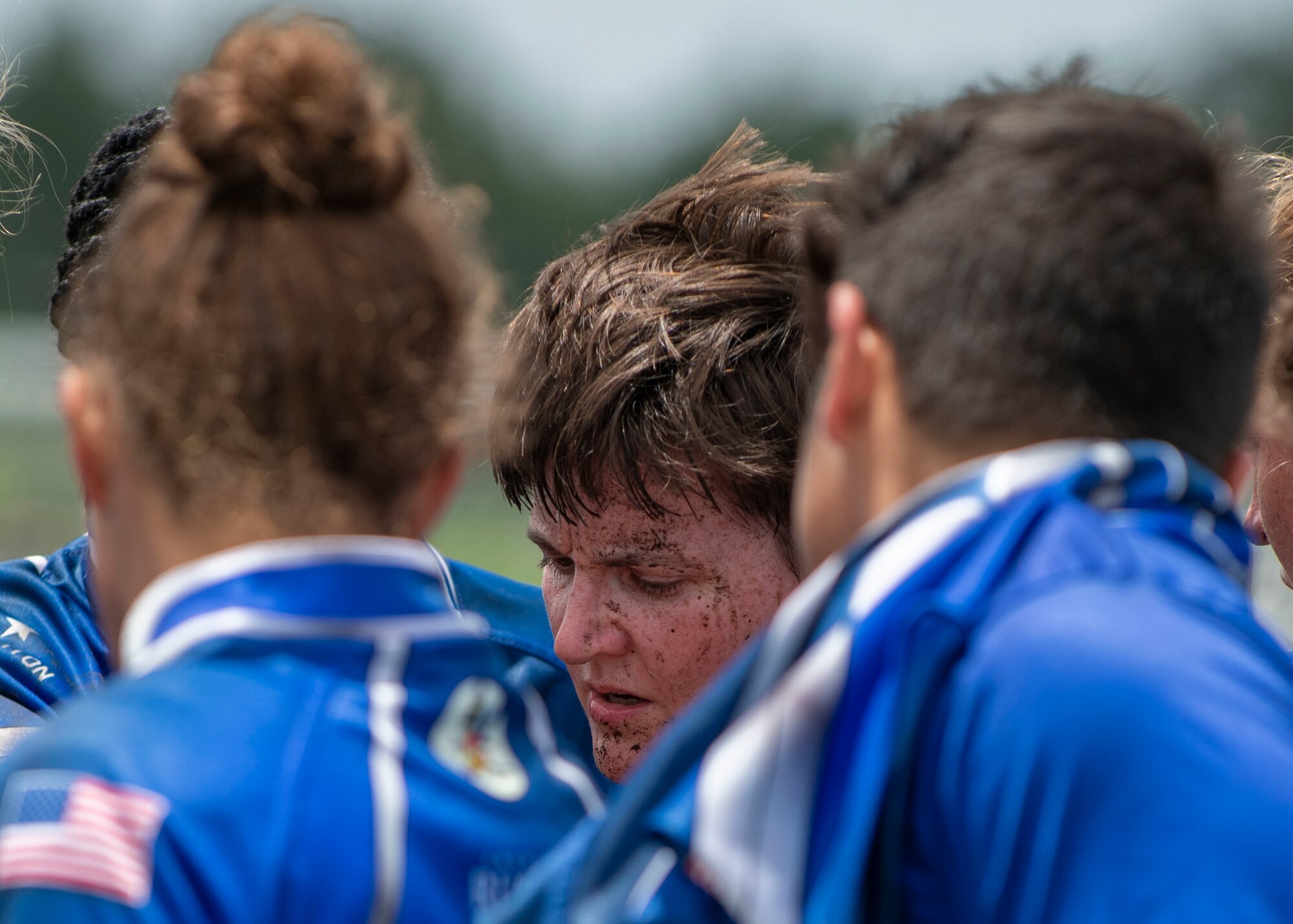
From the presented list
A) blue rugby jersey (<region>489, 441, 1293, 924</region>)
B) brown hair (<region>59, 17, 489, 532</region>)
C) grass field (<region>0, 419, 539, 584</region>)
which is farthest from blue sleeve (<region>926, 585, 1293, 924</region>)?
grass field (<region>0, 419, 539, 584</region>)

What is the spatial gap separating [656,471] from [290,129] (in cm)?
118

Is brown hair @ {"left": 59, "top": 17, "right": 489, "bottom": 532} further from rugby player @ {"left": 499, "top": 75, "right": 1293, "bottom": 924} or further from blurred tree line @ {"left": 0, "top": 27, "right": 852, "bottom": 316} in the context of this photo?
blurred tree line @ {"left": 0, "top": 27, "right": 852, "bottom": 316}

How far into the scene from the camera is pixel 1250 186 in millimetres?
1547

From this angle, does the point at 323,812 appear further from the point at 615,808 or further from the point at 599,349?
the point at 599,349

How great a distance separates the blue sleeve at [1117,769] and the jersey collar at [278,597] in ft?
1.73

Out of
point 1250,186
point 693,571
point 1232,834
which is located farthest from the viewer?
point 693,571

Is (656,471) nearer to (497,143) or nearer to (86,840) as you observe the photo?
(86,840)

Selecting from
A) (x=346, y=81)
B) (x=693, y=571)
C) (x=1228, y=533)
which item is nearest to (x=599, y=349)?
(x=693, y=571)

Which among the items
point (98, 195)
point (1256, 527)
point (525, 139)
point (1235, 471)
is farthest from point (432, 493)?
point (525, 139)

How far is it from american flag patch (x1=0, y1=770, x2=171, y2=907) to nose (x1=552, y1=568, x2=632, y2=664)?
126cm

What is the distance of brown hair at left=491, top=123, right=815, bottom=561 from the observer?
2.48 metres

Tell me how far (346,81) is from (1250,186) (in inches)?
37.1

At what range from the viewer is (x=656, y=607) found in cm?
247

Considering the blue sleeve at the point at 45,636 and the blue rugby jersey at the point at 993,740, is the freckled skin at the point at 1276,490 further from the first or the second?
the blue sleeve at the point at 45,636
